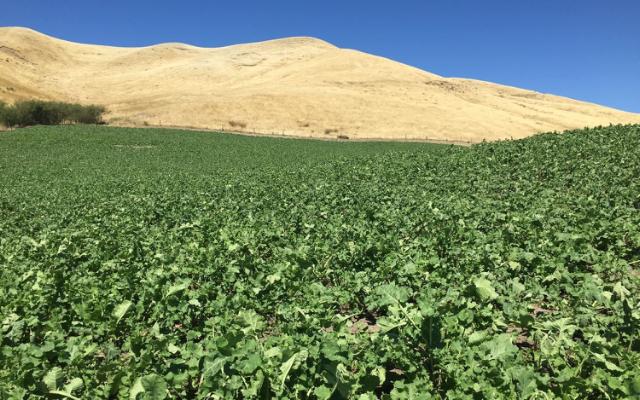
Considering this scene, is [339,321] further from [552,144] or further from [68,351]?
[552,144]

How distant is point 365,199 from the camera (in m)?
14.4

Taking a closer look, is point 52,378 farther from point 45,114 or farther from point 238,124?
point 45,114

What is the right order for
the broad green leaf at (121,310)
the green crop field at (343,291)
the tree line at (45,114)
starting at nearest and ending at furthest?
the green crop field at (343,291) < the broad green leaf at (121,310) < the tree line at (45,114)

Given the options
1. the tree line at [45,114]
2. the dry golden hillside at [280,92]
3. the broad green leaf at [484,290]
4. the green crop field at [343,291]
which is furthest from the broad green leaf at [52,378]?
the tree line at [45,114]

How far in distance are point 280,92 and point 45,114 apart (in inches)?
1808

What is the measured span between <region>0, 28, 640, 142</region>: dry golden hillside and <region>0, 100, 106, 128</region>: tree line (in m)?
5.79

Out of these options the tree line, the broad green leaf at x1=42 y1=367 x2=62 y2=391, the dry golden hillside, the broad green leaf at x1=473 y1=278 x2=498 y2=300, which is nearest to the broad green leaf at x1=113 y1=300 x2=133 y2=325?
the broad green leaf at x1=42 y1=367 x2=62 y2=391

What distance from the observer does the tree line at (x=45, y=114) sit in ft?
224

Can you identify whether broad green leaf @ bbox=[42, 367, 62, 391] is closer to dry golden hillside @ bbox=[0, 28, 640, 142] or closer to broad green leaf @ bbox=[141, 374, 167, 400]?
broad green leaf @ bbox=[141, 374, 167, 400]

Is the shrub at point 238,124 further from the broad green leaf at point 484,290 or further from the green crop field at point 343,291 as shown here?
the broad green leaf at point 484,290

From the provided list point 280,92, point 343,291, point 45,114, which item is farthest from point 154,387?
point 280,92

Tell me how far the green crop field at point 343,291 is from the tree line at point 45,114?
209ft

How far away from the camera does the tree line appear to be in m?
68.2

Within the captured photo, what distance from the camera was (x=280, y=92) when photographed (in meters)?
98.3
